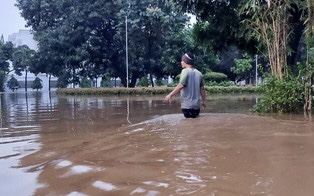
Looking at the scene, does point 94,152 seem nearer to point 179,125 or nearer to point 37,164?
point 37,164

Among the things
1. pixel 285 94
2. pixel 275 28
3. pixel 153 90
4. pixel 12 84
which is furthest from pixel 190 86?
pixel 12 84

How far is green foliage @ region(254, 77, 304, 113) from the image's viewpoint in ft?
31.1

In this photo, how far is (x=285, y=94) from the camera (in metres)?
9.56

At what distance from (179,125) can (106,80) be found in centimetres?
3471

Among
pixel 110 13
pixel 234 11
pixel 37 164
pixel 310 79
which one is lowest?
pixel 37 164

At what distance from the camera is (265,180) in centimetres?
346

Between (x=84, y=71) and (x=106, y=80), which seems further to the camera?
(x=106, y=80)

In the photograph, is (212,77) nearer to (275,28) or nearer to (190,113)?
(275,28)

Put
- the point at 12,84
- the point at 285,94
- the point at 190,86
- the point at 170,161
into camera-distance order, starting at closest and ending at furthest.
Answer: the point at 170,161
the point at 190,86
the point at 285,94
the point at 12,84

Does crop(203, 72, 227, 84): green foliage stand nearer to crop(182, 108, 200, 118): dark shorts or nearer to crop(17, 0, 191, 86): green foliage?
crop(17, 0, 191, 86): green foliage

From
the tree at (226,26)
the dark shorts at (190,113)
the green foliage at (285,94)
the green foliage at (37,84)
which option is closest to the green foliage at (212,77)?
the tree at (226,26)

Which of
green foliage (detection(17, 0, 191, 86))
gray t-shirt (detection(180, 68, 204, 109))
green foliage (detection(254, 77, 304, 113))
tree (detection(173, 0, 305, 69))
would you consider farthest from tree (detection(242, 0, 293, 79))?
green foliage (detection(17, 0, 191, 86))

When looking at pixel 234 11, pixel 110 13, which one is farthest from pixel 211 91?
pixel 234 11

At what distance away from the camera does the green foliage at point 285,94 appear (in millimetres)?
9477
